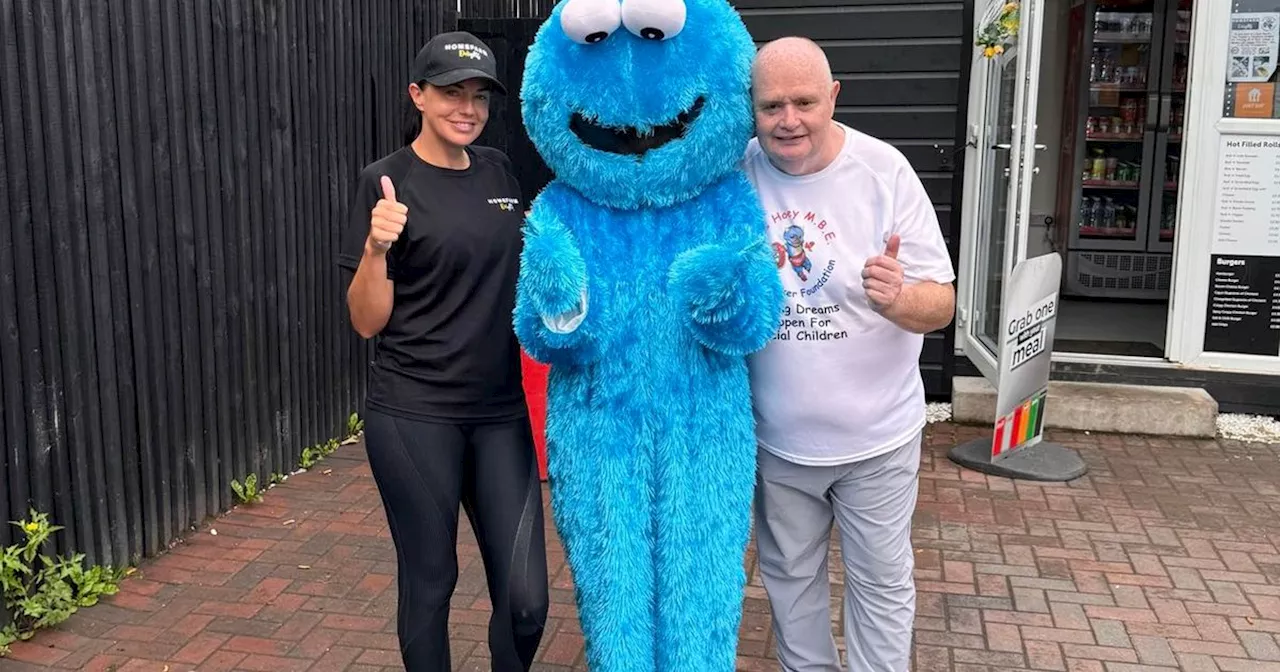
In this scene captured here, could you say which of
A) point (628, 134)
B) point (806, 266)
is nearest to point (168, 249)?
point (628, 134)

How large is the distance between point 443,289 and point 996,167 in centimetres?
420

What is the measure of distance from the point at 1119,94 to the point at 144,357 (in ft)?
24.6

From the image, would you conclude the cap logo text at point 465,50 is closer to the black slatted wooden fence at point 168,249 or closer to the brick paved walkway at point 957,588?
the black slatted wooden fence at point 168,249

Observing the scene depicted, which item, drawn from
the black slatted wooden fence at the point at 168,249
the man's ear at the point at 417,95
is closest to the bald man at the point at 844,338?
the man's ear at the point at 417,95

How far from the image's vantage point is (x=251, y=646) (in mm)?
3469

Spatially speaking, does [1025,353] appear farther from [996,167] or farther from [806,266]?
[806,266]

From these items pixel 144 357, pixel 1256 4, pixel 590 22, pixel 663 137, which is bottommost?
pixel 144 357

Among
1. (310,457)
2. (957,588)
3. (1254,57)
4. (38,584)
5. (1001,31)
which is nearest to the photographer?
(38,584)

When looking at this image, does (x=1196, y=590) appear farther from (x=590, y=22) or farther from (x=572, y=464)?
(x=590, y=22)

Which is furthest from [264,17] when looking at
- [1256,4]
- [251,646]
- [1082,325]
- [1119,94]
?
[1119,94]

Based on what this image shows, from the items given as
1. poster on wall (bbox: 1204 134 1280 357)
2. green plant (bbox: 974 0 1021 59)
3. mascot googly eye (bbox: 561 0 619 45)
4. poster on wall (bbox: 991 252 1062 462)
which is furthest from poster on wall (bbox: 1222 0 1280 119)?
mascot googly eye (bbox: 561 0 619 45)

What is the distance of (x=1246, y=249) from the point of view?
5.76 metres

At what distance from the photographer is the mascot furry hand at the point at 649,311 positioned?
2346mm

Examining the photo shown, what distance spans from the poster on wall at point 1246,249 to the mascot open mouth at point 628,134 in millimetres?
4532
